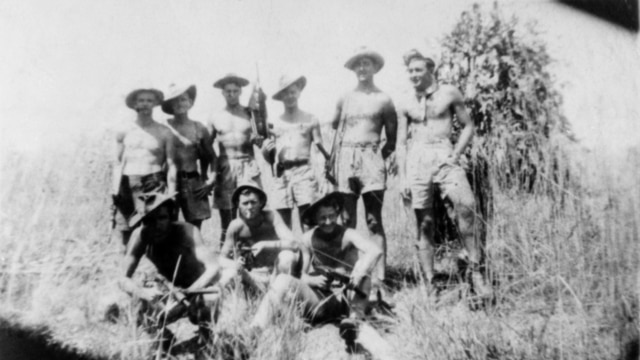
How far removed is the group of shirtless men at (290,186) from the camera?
3.75 metres

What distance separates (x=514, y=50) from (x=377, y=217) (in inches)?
73.6

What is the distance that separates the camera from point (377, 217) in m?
4.40

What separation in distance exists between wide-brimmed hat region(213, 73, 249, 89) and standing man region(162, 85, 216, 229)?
0.77 feet

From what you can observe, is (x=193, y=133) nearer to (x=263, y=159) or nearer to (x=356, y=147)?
(x=263, y=159)

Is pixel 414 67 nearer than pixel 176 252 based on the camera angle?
No

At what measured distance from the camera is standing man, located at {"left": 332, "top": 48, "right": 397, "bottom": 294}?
4414 mm

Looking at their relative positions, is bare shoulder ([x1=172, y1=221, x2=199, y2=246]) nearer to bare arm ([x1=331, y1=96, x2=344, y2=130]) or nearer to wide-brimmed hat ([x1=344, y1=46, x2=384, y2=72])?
bare arm ([x1=331, y1=96, x2=344, y2=130])

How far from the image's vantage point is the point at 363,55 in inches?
180

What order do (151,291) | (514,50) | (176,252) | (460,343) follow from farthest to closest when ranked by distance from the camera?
(514,50) → (176,252) → (151,291) → (460,343)

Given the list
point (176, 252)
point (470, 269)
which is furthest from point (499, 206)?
point (176, 252)

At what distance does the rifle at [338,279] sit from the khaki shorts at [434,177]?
3.01 ft

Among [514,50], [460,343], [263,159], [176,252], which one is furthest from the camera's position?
[263,159]

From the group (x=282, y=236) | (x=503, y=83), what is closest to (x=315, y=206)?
(x=282, y=236)

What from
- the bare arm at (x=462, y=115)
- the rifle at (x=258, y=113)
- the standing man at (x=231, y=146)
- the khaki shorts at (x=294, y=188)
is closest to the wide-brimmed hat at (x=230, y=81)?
the standing man at (x=231, y=146)
